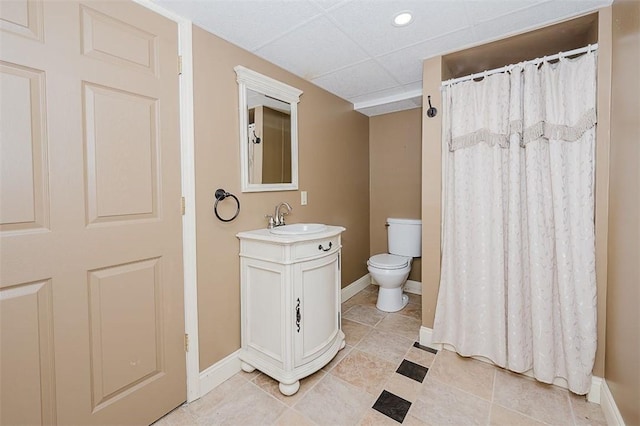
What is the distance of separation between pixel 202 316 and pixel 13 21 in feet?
5.01

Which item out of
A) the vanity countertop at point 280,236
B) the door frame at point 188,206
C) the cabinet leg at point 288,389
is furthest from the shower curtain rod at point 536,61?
the cabinet leg at point 288,389

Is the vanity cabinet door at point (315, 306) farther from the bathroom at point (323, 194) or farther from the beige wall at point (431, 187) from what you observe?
the beige wall at point (431, 187)

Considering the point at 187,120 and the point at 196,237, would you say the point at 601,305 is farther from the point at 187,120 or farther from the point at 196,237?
the point at 187,120

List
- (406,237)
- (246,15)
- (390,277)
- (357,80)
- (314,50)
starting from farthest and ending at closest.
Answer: (406,237) < (390,277) < (357,80) < (314,50) < (246,15)

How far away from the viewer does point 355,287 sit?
3.14 m

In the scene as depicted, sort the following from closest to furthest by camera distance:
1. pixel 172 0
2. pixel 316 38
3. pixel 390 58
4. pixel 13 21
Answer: pixel 13 21, pixel 172 0, pixel 316 38, pixel 390 58

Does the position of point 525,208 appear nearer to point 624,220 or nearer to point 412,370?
point 624,220

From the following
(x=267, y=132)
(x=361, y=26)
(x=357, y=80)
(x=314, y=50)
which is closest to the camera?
(x=361, y=26)

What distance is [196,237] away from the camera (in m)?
1.58

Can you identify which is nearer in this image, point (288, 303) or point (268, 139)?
point (288, 303)

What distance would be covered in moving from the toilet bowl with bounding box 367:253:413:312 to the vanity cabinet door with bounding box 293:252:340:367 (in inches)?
31.8

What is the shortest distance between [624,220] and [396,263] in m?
1.58

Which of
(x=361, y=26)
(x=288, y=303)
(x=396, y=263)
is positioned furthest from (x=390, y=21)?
(x=396, y=263)

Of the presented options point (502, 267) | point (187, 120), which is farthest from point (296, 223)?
point (502, 267)
